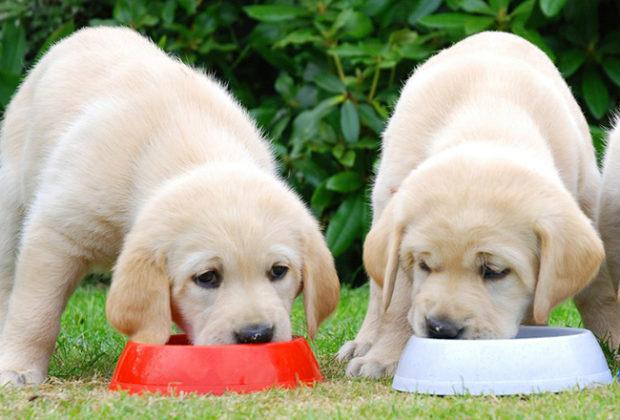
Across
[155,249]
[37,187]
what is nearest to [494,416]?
[155,249]

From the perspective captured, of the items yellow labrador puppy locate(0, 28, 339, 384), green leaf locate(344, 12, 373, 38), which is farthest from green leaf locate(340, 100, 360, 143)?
yellow labrador puppy locate(0, 28, 339, 384)

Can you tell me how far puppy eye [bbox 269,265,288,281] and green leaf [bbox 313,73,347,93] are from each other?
12.8 feet

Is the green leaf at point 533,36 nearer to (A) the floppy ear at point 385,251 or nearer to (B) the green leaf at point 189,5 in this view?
(B) the green leaf at point 189,5

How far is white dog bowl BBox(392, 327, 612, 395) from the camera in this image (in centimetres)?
473

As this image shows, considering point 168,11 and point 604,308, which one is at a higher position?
point 168,11

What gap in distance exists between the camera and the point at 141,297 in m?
4.95

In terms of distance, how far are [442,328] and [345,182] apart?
13.1 feet

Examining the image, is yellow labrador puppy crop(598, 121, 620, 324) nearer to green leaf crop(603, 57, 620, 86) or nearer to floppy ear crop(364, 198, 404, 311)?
floppy ear crop(364, 198, 404, 311)

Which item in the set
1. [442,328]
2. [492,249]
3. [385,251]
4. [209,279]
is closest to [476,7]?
[385,251]

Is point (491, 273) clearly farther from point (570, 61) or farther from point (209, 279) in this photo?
point (570, 61)

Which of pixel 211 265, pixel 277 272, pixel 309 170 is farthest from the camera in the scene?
pixel 309 170

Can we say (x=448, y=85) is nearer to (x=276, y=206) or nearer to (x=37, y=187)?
(x=276, y=206)

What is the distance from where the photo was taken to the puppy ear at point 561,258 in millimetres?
4941

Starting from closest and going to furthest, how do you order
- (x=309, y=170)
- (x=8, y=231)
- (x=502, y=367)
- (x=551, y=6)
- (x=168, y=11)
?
(x=502, y=367) → (x=8, y=231) → (x=551, y=6) → (x=309, y=170) → (x=168, y=11)
